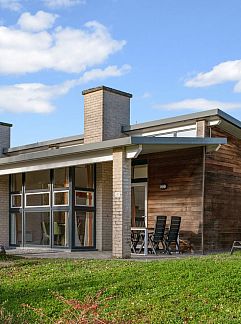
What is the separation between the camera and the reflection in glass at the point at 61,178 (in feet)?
50.5

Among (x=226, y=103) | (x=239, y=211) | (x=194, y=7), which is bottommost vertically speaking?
(x=239, y=211)

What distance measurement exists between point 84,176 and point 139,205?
2.01 metres

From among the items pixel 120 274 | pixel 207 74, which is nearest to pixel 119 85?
pixel 207 74

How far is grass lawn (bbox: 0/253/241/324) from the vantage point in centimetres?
646

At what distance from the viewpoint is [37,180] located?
1677 centimetres

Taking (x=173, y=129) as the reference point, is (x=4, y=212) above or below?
below

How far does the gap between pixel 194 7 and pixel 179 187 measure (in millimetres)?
5056

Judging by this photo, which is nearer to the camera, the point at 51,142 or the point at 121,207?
the point at 121,207

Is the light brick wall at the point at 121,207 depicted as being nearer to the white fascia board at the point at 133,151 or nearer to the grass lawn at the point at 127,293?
the white fascia board at the point at 133,151

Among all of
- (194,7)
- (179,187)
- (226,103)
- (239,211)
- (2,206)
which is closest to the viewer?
(194,7)

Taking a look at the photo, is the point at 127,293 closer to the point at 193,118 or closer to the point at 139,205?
the point at 193,118

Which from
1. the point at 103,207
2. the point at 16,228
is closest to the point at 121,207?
the point at 103,207

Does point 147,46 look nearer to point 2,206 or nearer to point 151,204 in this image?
point 151,204

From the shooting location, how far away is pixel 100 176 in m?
15.9
